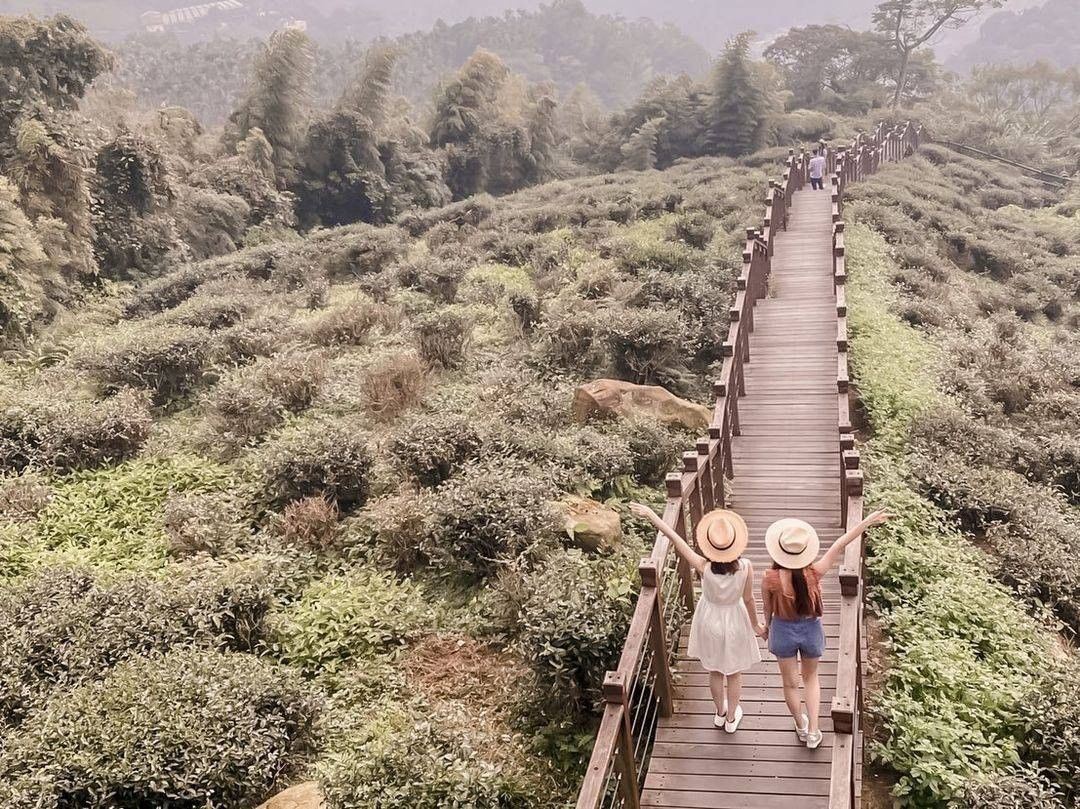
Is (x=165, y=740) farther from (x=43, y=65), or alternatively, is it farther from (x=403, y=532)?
(x=43, y=65)

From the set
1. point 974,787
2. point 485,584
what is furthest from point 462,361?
point 974,787

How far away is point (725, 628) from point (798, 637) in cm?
49

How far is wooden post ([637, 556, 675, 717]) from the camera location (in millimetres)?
5828

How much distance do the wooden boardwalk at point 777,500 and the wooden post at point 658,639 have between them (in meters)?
0.17

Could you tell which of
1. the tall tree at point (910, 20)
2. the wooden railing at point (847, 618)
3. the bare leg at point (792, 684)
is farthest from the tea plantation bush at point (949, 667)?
the tall tree at point (910, 20)

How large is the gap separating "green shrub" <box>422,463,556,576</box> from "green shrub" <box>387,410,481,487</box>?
3.77ft

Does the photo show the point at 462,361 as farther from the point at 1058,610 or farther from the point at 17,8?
the point at 17,8

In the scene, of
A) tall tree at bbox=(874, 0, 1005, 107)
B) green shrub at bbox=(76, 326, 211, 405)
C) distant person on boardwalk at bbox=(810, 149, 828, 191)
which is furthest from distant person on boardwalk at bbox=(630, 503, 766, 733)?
tall tree at bbox=(874, 0, 1005, 107)

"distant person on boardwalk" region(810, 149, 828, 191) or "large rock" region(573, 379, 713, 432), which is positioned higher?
"distant person on boardwalk" region(810, 149, 828, 191)

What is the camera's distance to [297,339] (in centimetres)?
1548

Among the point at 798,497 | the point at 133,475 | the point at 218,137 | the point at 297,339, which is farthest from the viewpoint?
the point at 218,137

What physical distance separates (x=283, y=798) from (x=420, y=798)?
1103mm

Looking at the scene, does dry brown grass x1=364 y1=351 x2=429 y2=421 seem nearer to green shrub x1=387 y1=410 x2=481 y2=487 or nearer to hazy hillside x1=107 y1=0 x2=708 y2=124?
green shrub x1=387 y1=410 x2=481 y2=487

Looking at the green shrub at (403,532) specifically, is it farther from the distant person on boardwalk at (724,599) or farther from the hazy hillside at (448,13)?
the hazy hillside at (448,13)
